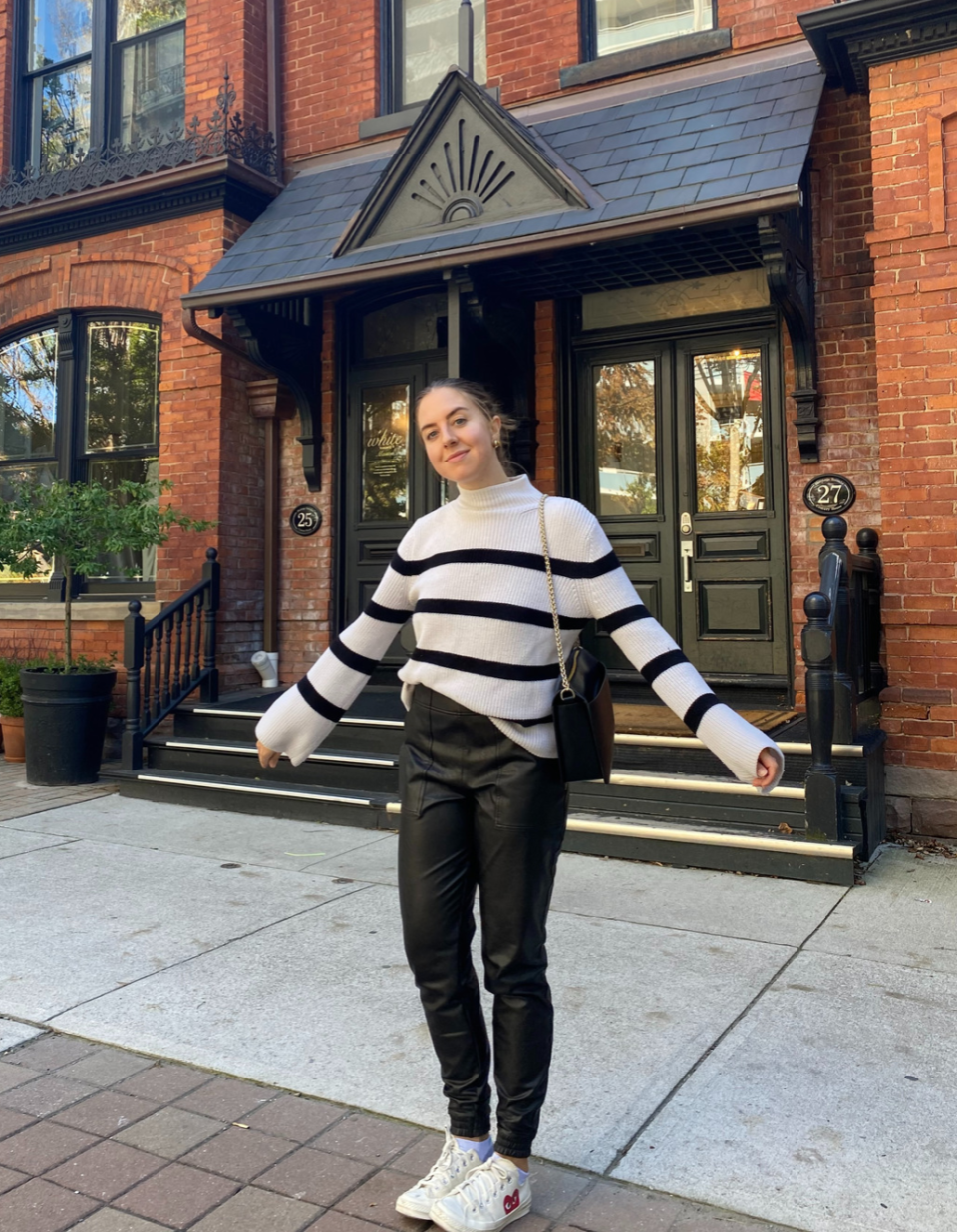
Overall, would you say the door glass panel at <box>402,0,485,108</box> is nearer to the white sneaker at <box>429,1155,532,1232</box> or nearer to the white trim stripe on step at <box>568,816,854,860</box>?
the white trim stripe on step at <box>568,816,854,860</box>

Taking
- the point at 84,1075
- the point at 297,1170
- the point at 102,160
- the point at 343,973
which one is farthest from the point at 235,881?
the point at 102,160

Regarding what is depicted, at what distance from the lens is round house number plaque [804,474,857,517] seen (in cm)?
662

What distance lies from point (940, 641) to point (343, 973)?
3.75 metres

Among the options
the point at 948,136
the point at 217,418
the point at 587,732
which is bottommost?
the point at 587,732

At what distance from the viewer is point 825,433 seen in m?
6.69

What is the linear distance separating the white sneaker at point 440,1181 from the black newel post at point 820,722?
121 inches

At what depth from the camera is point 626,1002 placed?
339 centimetres

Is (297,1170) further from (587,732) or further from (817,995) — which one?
(817,995)

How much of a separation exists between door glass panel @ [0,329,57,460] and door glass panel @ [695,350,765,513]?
603cm

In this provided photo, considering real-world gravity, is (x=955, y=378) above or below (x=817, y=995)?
above

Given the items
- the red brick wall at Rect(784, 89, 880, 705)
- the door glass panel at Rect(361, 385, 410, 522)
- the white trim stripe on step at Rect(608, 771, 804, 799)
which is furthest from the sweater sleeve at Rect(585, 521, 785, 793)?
the door glass panel at Rect(361, 385, 410, 522)

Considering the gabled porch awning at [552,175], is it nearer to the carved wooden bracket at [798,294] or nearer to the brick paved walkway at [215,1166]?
the carved wooden bracket at [798,294]

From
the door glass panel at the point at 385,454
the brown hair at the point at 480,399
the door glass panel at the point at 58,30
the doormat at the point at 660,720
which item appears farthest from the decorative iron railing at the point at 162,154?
the brown hair at the point at 480,399

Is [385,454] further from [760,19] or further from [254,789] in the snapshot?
[760,19]
